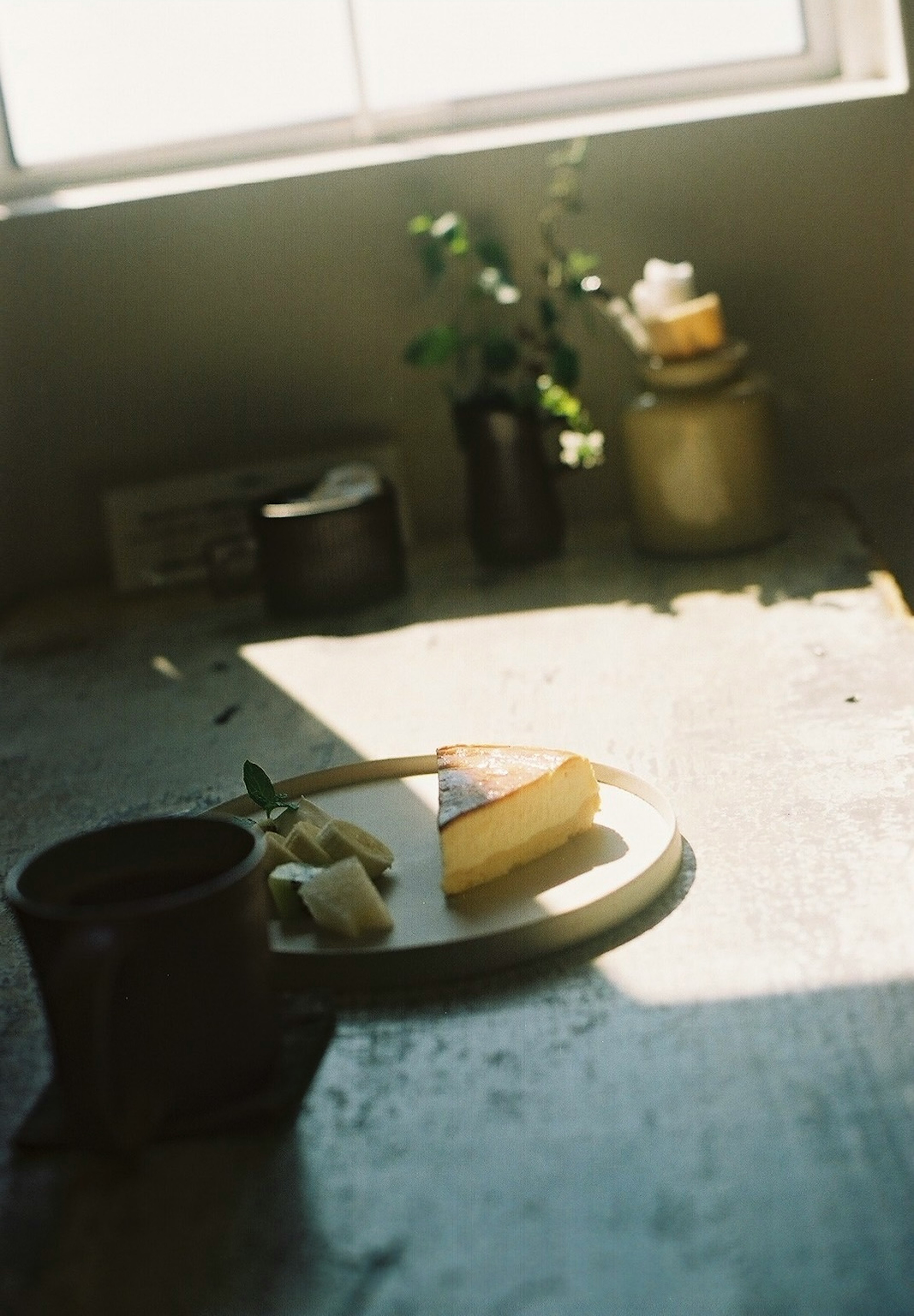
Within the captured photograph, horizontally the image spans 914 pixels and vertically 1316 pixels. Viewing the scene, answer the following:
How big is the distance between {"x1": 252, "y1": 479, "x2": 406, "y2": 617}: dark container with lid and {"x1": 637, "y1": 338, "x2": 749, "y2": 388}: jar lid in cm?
43

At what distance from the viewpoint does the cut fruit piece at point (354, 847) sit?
1.07m

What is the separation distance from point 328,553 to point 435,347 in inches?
16.8

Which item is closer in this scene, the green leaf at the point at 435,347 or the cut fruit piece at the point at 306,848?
the cut fruit piece at the point at 306,848

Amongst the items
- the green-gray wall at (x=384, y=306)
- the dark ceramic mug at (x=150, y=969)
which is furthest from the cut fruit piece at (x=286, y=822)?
the green-gray wall at (x=384, y=306)

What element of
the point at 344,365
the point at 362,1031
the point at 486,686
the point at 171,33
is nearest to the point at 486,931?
the point at 362,1031

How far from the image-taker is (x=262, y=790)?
112cm

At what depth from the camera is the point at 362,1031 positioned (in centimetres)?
93

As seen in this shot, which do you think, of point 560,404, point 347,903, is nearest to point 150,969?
point 347,903

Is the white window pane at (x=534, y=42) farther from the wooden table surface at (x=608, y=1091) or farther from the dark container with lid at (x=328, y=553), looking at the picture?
the wooden table surface at (x=608, y=1091)

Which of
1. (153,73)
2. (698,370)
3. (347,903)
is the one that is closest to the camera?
(347,903)

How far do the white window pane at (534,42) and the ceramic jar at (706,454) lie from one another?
0.72 meters

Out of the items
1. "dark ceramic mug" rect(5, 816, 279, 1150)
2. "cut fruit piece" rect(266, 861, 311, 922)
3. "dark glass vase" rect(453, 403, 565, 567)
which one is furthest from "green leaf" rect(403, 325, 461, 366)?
"dark ceramic mug" rect(5, 816, 279, 1150)

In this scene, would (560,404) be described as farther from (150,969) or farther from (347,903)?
(150,969)

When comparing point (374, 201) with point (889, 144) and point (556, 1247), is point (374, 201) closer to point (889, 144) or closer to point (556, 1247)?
point (889, 144)
